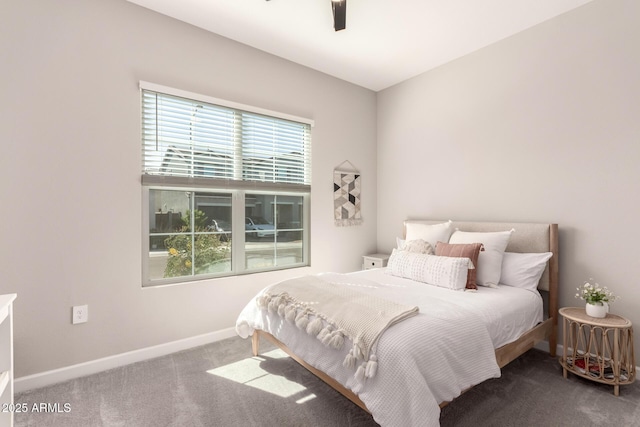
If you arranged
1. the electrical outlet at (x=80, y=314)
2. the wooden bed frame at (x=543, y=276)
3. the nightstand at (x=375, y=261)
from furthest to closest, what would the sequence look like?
the nightstand at (x=375, y=261), the wooden bed frame at (x=543, y=276), the electrical outlet at (x=80, y=314)

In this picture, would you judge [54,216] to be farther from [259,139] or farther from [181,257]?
[259,139]

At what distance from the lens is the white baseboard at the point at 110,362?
2092mm

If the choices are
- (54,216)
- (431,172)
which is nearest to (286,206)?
(431,172)

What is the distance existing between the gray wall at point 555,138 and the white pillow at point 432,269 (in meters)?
0.90

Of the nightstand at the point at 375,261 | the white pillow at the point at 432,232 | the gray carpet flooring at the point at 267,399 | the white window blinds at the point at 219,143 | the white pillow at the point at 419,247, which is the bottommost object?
the gray carpet flooring at the point at 267,399

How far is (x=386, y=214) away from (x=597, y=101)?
2.28 meters

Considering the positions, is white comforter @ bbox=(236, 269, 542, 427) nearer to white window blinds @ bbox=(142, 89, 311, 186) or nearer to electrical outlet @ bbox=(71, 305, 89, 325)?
electrical outlet @ bbox=(71, 305, 89, 325)

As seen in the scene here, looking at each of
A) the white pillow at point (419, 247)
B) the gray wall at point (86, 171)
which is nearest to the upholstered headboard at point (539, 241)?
the white pillow at point (419, 247)

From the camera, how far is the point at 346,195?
3859mm

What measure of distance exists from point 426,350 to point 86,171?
99.2 inches

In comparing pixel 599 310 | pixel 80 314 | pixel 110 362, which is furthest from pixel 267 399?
pixel 599 310

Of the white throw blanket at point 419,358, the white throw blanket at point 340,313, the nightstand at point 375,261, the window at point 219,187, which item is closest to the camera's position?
the white throw blanket at point 419,358

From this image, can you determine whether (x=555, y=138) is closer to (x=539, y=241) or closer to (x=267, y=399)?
(x=539, y=241)

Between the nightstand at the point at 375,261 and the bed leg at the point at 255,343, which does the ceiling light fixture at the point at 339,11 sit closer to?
the bed leg at the point at 255,343
